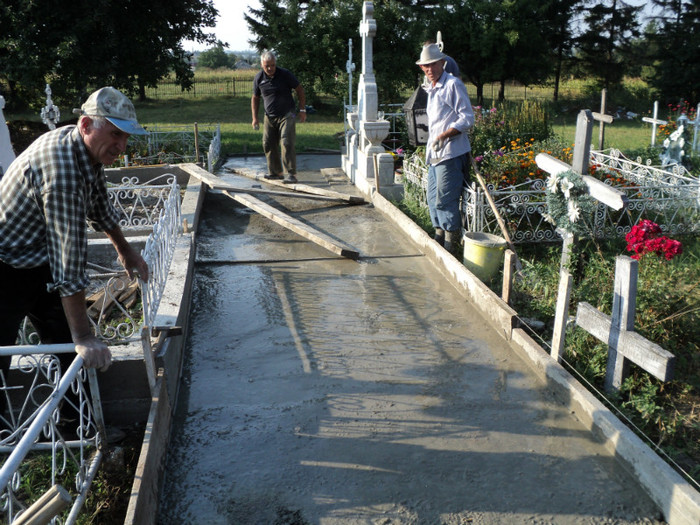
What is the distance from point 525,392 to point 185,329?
2.59m

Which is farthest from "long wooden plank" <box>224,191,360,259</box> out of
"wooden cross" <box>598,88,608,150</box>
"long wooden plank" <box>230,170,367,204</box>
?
"wooden cross" <box>598,88,608,150</box>

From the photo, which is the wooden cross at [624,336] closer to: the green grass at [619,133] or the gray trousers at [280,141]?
the gray trousers at [280,141]

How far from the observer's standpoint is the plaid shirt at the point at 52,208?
267cm

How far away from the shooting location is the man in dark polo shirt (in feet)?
32.6

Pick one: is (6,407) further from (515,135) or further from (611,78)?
(611,78)

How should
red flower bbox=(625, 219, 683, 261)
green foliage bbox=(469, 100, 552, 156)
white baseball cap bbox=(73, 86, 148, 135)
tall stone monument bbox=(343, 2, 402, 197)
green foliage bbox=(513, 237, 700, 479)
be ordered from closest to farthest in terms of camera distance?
white baseball cap bbox=(73, 86, 148, 135) → green foliage bbox=(513, 237, 700, 479) → red flower bbox=(625, 219, 683, 261) → tall stone monument bbox=(343, 2, 402, 197) → green foliage bbox=(469, 100, 552, 156)

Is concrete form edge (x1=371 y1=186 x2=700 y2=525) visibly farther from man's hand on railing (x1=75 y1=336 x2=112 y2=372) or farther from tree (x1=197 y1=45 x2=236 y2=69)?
tree (x1=197 y1=45 x2=236 y2=69)

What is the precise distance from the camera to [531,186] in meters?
7.29

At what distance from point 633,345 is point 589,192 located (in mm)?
1347

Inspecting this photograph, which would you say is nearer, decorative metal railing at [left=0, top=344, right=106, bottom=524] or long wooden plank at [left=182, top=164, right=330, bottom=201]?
decorative metal railing at [left=0, top=344, right=106, bottom=524]

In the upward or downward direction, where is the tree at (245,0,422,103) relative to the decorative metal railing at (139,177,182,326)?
upward

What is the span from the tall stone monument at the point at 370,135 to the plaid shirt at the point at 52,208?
637cm

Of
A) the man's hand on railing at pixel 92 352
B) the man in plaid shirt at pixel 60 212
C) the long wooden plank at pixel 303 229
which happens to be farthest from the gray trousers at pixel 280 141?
the man's hand on railing at pixel 92 352

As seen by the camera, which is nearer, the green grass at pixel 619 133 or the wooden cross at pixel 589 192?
the wooden cross at pixel 589 192
